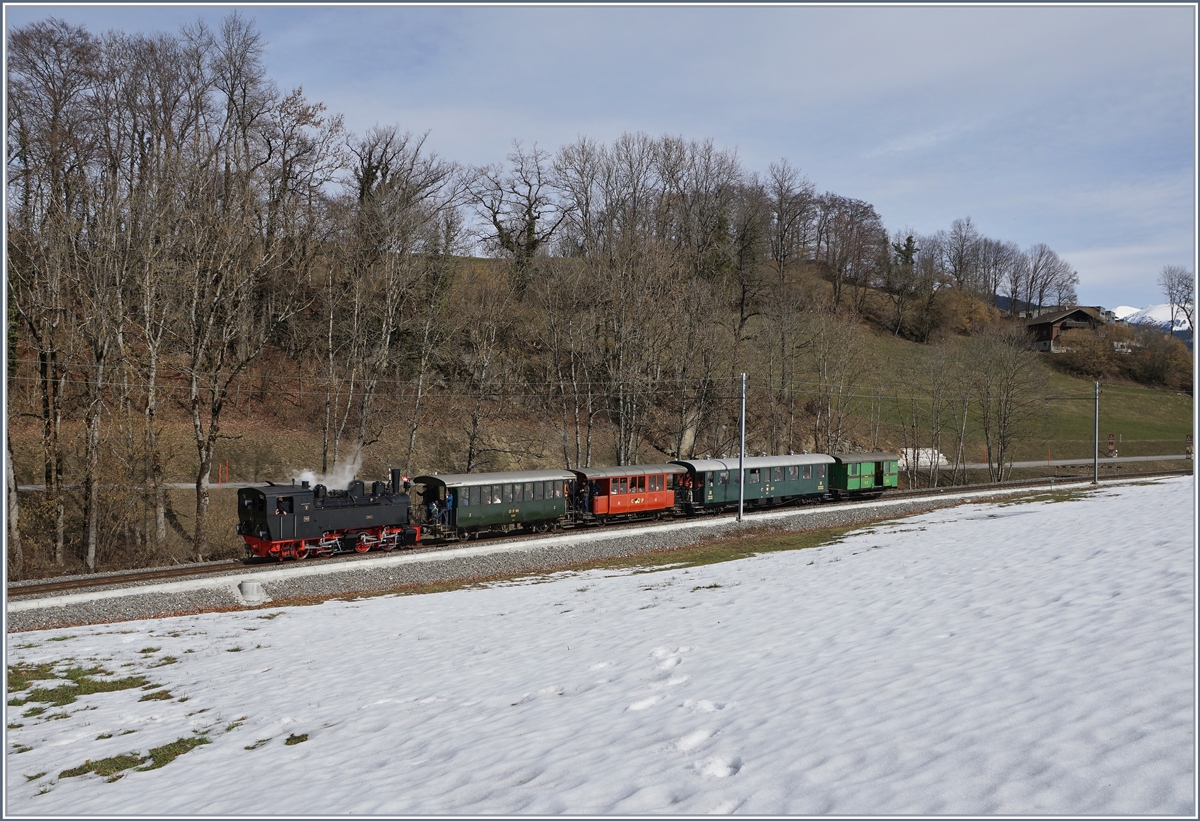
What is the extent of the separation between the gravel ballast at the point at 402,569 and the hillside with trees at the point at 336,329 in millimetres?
7445

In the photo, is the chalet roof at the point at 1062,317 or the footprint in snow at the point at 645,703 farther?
the chalet roof at the point at 1062,317

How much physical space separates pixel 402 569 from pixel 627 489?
1204 centimetres

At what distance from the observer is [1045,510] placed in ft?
78.9

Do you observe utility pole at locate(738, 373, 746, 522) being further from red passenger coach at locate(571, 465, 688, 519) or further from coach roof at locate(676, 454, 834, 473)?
red passenger coach at locate(571, 465, 688, 519)

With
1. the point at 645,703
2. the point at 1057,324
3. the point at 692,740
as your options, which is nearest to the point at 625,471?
the point at 645,703

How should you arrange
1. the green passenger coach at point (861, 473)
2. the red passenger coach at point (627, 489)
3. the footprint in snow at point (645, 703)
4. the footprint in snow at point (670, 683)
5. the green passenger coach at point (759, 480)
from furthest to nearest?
the green passenger coach at point (861, 473) < the green passenger coach at point (759, 480) < the red passenger coach at point (627, 489) < the footprint in snow at point (670, 683) < the footprint in snow at point (645, 703)

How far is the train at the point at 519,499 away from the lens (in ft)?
79.9

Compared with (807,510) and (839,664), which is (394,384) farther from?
(839,664)

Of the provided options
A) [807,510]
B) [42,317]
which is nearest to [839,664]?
[807,510]

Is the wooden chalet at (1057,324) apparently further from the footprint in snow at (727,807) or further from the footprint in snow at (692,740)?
the footprint in snow at (727,807)

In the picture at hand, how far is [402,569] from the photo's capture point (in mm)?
22969

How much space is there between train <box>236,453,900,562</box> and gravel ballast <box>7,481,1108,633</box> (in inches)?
63.3

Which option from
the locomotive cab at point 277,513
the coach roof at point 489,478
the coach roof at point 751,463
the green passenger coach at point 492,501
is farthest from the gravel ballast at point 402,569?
the coach roof at point 751,463

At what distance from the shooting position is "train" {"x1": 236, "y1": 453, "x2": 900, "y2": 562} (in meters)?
24.3
